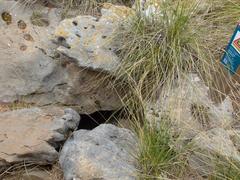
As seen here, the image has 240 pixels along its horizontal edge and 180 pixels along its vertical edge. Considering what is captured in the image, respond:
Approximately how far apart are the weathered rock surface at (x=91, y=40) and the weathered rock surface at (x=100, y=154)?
47cm

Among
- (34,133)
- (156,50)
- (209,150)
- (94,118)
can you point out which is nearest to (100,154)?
(34,133)

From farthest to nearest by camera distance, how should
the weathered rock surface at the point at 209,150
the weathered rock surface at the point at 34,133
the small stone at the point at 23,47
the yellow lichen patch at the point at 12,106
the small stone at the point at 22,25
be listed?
the small stone at the point at 22,25, the small stone at the point at 23,47, the yellow lichen patch at the point at 12,106, the weathered rock surface at the point at 34,133, the weathered rock surface at the point at 209,150

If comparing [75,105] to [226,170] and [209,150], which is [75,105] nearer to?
[209,150]

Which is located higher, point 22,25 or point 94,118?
point 22,25

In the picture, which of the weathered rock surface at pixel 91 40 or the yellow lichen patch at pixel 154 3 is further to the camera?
the yellow lichen patch at pixel 154 3

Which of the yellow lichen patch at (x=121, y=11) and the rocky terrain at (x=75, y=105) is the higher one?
the yellow lichen patch at (x=121, y=11)

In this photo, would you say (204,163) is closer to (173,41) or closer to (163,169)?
(163,169)

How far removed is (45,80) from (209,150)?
3.68ft

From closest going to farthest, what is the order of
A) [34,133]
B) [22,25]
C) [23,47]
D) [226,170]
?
[226,170]
[34,133]
[23,47]
[22,25]

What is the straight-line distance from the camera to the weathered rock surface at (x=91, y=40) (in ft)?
9.68

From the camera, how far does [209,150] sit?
98.9 inches

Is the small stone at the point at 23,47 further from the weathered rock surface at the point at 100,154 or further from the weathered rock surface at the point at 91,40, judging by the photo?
the weathered rock surface at the point at 100,154

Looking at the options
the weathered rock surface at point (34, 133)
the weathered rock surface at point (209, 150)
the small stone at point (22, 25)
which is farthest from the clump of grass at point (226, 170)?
the small stone at point (22, 25)

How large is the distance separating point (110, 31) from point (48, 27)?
1.44 feet
